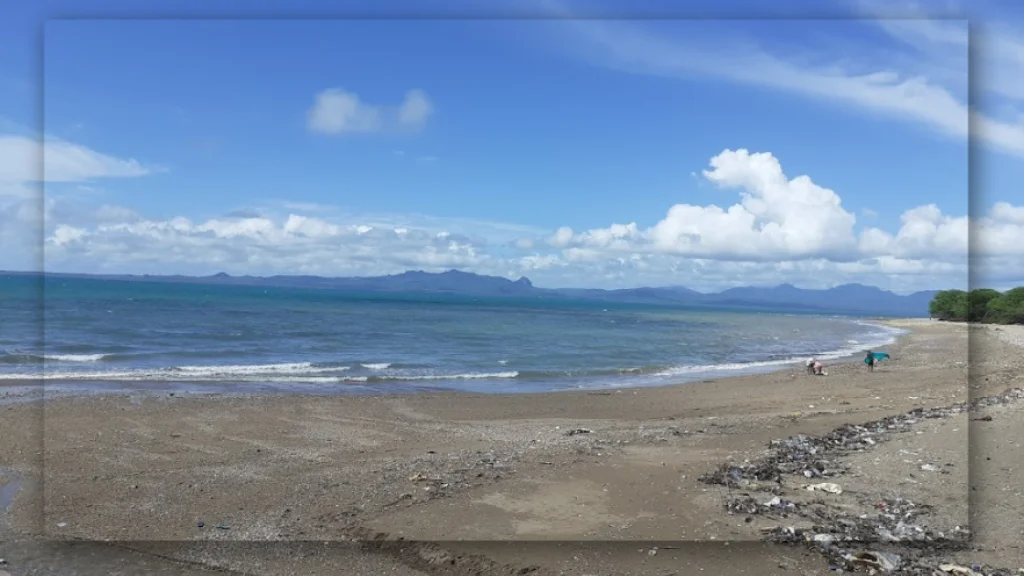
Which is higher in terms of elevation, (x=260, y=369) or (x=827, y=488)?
(x=827, y=488)

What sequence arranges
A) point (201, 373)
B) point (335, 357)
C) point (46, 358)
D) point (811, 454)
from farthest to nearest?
point (335, 357) < point (46, 358) < point (201, 373) < point (811, 454)

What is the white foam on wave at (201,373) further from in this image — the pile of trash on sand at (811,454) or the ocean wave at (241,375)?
the pile of trash on sand at (811,454)

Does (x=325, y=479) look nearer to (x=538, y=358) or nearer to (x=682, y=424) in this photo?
(x=682, y=424)

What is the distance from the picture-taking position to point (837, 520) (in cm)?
713

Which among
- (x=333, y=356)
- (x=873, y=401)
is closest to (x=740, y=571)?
(x=873, y=401)

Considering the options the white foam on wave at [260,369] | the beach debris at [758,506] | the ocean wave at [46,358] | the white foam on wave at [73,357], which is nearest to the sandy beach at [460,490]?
Result: the beach debris at [758,506]

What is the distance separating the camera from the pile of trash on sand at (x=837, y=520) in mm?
6047

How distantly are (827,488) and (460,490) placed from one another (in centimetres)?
448

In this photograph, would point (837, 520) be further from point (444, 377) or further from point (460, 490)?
point (444, 377)

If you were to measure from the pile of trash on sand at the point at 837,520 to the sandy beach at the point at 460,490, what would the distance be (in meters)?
0.06

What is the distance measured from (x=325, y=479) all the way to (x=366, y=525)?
2.06 meters

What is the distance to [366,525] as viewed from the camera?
7117 millimetres

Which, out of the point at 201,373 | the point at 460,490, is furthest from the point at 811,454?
the point at 201,373

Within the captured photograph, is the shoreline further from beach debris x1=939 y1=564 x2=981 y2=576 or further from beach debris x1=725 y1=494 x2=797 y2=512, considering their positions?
beach debris x1=939 y1=564 x2=981 y2=576
